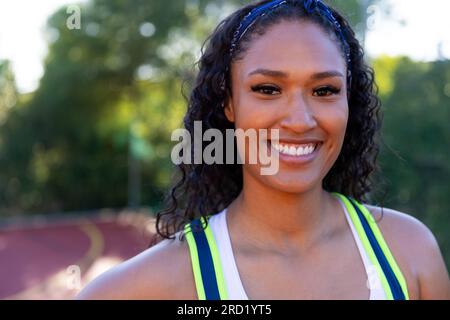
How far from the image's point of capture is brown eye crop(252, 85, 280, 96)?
1.86 meters

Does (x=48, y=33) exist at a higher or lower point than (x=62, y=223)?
higher

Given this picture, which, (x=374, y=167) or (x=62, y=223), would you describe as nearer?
(x=374, y=167)

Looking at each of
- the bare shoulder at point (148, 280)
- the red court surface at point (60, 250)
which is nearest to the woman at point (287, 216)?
the bare shoulder at point (148, 280)

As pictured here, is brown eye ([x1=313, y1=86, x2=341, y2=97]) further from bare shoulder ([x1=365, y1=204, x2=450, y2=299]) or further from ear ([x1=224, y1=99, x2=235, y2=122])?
bare shoulder ([x1=365, y1=204, x2=450, y2=299])

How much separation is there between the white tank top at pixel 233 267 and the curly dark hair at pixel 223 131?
216 mm

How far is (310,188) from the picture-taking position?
6.50ft

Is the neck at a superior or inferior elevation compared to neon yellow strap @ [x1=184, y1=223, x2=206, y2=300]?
superior

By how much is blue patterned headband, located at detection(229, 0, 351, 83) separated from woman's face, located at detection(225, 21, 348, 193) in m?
0.09

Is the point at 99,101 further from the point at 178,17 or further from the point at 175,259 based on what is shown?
the point at 175,259

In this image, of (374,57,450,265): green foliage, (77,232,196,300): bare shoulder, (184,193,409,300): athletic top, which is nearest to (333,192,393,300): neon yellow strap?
(184,193,409,300): athletic top

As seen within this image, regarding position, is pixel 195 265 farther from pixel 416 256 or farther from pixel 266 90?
pixel 416 256
